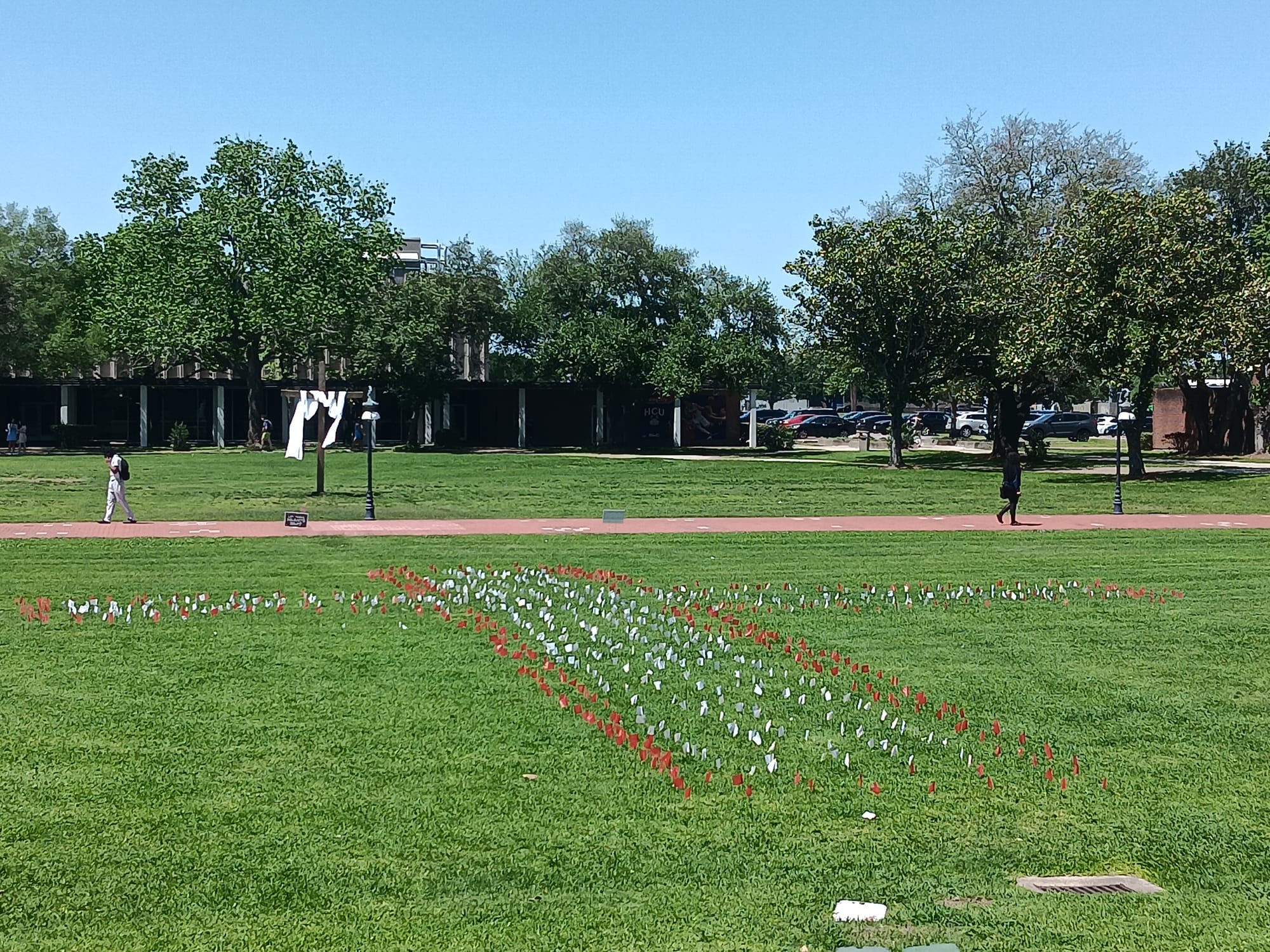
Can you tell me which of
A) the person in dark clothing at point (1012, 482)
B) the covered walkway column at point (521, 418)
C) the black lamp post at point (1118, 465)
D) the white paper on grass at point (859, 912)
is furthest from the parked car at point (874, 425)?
the white paper on grass at point (859, 912)

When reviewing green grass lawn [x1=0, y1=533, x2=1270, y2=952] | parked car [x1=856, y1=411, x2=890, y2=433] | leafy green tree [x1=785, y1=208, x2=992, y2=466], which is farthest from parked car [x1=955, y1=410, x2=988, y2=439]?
green grass lawn [x1=0, y1=533, x2=1270, y2=952]

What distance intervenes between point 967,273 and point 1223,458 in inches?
567

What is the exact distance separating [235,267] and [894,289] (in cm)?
3375

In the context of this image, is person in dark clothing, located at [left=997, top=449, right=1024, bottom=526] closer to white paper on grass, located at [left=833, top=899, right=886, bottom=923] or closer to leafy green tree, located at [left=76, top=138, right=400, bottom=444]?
white paper on grass, located at [left=833, top=899, right=886, bottom=923]

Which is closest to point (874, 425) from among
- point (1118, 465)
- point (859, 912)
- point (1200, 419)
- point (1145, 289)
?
point (1200, 419)

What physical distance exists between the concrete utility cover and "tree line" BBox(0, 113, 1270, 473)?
3537cm

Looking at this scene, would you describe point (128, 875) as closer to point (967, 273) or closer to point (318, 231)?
point (967, 273)

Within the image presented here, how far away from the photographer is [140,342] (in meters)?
64.1

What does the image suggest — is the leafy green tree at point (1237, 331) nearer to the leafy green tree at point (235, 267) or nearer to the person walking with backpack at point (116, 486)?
the person walking with backpack at point (116, 486)

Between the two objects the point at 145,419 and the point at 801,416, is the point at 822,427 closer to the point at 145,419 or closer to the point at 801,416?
the point at 801,416

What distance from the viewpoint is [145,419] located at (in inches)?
2741

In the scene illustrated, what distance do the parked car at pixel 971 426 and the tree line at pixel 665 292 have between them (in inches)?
816

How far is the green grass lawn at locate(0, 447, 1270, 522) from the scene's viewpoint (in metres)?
30.3

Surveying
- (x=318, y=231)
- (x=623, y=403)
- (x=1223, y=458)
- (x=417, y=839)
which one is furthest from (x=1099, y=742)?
(x=623, y=403)
